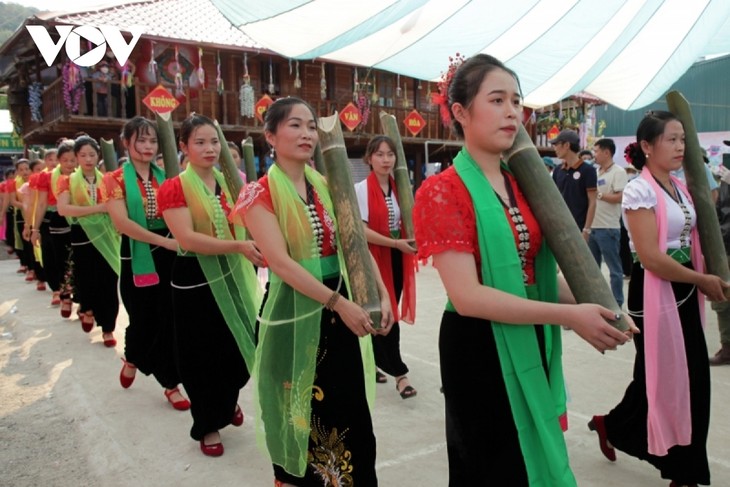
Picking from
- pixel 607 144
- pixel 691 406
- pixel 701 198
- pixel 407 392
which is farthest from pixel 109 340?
pixel 607 144

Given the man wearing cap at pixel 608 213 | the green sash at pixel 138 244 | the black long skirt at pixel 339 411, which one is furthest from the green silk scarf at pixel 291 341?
the man wearing cap at pixel 608 213

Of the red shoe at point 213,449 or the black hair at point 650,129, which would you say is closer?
the black hair at point 650,129

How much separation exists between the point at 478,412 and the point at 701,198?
5.43 ft

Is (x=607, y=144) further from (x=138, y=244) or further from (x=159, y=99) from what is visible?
(x=159, y=99)

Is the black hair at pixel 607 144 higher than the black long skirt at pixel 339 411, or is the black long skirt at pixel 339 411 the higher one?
the black hair at pixel 607 144

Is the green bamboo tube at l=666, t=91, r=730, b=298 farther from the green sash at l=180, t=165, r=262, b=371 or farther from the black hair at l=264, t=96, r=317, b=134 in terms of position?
the green sash at l=180, t=165, r=262, b=371

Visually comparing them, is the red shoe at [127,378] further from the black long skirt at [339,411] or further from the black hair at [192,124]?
the black long skirt at [339,411]

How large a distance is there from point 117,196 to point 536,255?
3.03 metres

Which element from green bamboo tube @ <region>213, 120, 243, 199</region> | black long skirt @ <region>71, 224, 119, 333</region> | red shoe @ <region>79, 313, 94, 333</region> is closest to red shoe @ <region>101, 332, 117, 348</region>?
black long skirt @ <region>71, 224, 119, 333</region>

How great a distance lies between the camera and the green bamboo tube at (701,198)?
8.90 feet

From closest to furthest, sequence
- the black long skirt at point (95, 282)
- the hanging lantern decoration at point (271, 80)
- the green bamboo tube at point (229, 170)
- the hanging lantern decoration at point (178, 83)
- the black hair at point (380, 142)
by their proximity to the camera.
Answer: the green bamboo tube at point (229, 170), the black hair at point (380, 142), the black long skirt at point (95, 282), the hanging lantern decoration at point (178, 83), the hanging lantern decoration at point (271, 80)

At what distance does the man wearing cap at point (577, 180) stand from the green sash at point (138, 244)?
399 centimetres

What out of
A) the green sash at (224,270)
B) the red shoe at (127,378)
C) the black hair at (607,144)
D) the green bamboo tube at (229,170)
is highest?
the black hair at (607,144)

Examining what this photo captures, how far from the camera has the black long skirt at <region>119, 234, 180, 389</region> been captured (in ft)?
13.1
